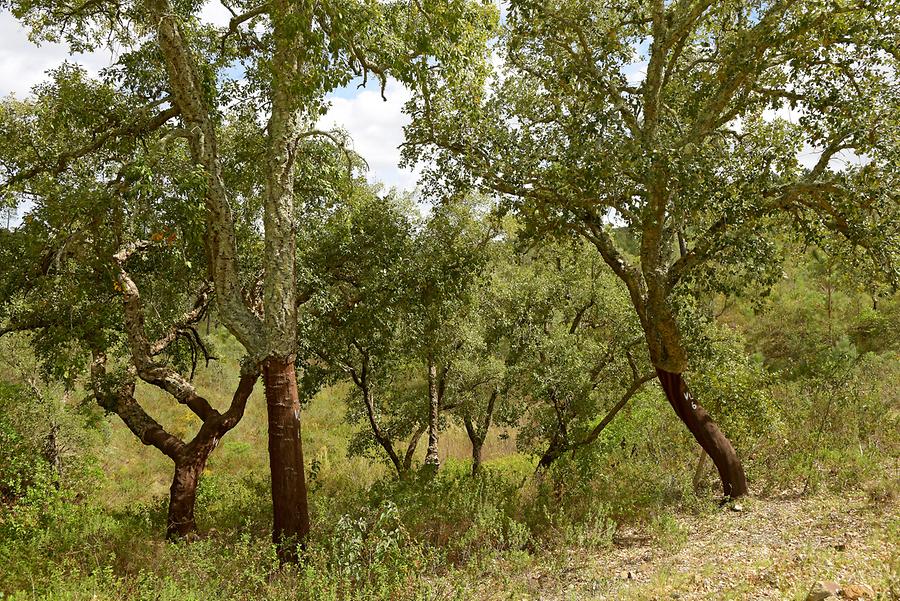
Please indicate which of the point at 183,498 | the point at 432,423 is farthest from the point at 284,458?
the point at 432,423

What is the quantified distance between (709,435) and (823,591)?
14.8 feet

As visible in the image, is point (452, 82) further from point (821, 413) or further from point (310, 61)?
point (821, 413)

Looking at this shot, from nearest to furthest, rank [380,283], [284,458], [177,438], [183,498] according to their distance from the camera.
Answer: [284,458], [183,498], [177,438], [380,283]

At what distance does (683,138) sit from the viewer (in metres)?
7.34

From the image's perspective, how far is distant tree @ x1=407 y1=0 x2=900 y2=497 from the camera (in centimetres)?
670

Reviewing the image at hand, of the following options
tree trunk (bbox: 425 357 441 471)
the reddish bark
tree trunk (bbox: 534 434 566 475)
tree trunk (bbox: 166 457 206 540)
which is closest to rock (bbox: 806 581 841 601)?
tree trunk (bbox: 534 434 566 475)

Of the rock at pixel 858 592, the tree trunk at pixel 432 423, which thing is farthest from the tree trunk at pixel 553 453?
the rock at pixel 858 592

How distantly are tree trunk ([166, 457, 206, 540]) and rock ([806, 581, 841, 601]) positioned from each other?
7884mm

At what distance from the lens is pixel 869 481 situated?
7723 millimetres

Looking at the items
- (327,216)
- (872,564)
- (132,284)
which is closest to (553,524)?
(872,564)

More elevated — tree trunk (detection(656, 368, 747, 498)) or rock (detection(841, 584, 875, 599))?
tree trunk (detection(656, 368, 747, 498))

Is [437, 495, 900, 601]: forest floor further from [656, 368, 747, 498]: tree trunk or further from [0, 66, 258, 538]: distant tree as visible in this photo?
[0, 66, 258, 538]: distant tree

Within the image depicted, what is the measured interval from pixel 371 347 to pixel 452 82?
4.91 meters

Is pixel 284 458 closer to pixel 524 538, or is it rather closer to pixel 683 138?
pixel 524 538
